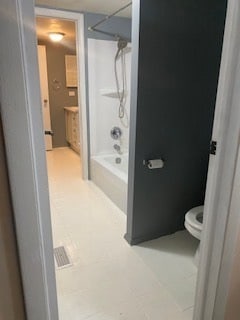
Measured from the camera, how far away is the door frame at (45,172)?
55 centimetres

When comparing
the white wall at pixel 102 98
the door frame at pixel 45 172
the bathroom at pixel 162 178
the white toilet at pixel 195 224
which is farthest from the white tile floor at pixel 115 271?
the white wall at pixel 102 98

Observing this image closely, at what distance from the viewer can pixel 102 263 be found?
6.17ft

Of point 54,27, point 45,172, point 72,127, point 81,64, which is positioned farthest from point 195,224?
point 72,127

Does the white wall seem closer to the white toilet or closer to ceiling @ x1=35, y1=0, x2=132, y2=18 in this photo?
ceiling @ x1=35, y1=0, x2=132, y2=18

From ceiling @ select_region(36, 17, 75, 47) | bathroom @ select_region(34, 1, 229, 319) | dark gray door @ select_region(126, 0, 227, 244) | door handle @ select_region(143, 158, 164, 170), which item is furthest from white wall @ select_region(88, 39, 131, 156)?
door handle @ select_region(143, 158, 164, 170)

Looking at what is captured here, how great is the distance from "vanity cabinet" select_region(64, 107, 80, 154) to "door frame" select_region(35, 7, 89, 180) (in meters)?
1.25

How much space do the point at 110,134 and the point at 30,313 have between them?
295cm

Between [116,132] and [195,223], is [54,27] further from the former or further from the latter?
[195,223]

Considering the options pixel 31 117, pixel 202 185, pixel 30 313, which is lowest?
pixel 202 185

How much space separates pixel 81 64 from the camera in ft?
10.1

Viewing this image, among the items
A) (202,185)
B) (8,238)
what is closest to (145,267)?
(202,185)

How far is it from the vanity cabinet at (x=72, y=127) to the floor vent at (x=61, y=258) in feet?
9.36

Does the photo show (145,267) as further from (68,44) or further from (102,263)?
(68,44)

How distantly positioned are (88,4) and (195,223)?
2.52m
